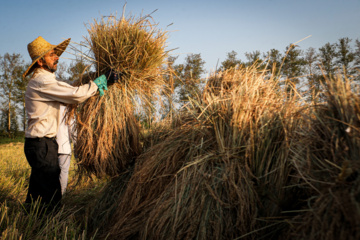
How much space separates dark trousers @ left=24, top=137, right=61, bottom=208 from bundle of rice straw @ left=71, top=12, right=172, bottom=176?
0.34 m

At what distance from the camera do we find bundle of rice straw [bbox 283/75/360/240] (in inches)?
33.0

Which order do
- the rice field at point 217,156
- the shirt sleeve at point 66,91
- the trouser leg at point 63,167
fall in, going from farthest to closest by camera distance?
1. the trouser leg at point 63,167
2. the shirt sleeve at point 66,91
3. the rice field at point 217,156

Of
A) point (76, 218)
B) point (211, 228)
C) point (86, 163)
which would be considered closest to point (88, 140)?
point (86, 163)

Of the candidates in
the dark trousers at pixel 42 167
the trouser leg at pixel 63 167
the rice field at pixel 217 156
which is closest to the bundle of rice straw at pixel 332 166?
the rice field at pixel 217 156

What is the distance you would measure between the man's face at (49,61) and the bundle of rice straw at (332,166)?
2.49 meters

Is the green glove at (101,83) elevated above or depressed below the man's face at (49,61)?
below

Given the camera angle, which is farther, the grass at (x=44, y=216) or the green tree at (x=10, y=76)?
the green tree at (x=10, y=76)

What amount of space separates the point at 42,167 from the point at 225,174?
189 cm

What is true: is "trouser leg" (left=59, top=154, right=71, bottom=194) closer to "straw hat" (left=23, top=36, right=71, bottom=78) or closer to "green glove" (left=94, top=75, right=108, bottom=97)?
"straw hat" (left=23, top=36, right=71, bottom=78)

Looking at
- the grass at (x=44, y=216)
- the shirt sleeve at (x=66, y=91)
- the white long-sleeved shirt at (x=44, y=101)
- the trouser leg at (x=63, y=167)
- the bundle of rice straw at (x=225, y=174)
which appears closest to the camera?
the bundle of rice straw at (x=225, y=174)

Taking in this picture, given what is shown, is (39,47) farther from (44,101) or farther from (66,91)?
(66,91)

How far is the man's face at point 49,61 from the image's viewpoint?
2.53 metres

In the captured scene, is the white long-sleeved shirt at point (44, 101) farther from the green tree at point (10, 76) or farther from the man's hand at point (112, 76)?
the green tree at point (10, 76)

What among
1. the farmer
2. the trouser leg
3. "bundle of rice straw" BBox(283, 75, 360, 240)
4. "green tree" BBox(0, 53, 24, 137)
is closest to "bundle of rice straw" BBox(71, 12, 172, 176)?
the farmer
